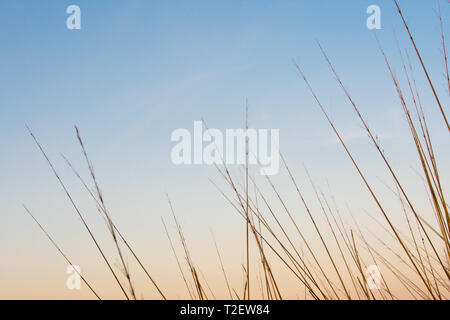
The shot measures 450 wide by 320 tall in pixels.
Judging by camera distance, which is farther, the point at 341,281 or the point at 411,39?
the point at 341,281

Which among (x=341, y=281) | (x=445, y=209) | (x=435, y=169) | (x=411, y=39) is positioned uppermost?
(x=411, y=39)

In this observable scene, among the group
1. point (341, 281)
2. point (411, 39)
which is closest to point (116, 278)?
point (341, 281)
